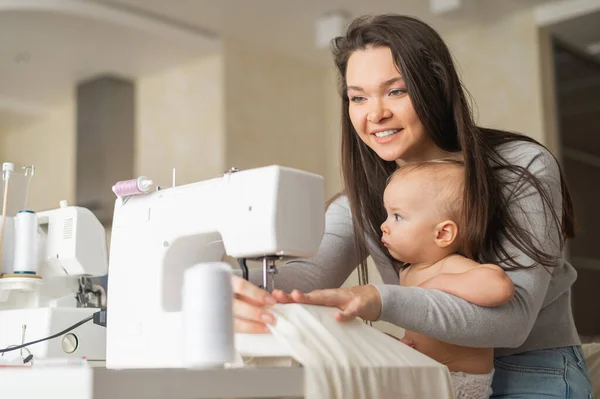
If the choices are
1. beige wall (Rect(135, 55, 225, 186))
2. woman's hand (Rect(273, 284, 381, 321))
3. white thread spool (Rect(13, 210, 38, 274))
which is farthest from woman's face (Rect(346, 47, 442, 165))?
beige wall (Rect(135, 55, 225, 186))

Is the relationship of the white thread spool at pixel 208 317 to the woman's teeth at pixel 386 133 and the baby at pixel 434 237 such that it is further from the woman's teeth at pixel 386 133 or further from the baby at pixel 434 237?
the woman's teeth at pixel 386 133

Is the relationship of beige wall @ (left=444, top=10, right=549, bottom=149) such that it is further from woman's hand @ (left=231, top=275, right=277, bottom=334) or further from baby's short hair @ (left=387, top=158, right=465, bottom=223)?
A: woman's hand @ (left=231, top=275, right=277, bottom=334)

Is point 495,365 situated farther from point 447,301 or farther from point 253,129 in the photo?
point 253,129

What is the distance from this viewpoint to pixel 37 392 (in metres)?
0.95

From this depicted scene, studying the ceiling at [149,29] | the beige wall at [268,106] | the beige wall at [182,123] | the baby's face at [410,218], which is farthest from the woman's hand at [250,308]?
the beige wall at [182,123]

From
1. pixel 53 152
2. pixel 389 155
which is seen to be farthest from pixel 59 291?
pixel 53 152

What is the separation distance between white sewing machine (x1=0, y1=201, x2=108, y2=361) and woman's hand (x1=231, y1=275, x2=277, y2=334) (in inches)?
22.3

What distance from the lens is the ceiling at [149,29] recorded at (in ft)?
14.8

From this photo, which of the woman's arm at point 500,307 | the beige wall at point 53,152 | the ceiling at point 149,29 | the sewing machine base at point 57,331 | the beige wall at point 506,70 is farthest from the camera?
the beige wall at point 53,152

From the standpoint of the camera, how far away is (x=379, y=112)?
159 cm

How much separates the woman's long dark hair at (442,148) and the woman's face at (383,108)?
0.06 feet

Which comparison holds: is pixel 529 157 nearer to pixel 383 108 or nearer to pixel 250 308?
pixel 383 108

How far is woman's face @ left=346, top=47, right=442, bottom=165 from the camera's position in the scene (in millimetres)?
1577

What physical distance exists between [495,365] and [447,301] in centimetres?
34
